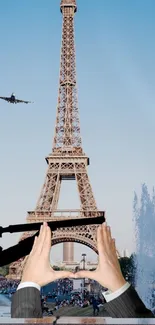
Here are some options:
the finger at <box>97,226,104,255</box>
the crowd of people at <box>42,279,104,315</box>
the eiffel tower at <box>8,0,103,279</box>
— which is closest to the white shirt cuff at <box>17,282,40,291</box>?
the finger at <box>97,226,104,255</box>

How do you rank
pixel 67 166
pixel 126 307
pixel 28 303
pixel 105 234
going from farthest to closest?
pixel 67 166, pixel 105 234, pixel 126 307, pixel 28 303

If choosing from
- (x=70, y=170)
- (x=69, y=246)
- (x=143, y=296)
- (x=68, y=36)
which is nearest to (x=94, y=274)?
(x=143, y=296)

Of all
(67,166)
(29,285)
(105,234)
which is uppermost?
(67,166)

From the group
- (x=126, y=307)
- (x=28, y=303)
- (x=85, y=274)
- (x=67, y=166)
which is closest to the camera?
(x=28, y=303)

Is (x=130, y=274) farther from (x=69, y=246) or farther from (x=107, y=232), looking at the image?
(x=69, y=246)

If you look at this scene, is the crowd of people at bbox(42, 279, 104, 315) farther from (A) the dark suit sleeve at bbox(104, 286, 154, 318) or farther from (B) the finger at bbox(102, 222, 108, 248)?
(A) the dark suit sleeve at bbox(104, 286, 154, 318)

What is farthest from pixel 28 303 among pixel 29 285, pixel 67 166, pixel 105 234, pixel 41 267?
pixel 67 166

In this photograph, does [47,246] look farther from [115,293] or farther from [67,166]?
[67,166]
